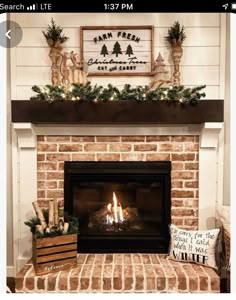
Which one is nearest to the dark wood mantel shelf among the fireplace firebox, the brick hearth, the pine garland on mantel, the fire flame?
the pine garland on mantel

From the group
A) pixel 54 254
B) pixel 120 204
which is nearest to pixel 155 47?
pixel 120 204

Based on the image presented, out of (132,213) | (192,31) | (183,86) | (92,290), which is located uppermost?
(192,31)

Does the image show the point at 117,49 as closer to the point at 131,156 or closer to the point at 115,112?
the point at 115,112

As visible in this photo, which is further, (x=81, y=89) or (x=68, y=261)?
(x=81, y=89)

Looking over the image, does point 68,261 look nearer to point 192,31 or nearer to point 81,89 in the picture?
point 81,89

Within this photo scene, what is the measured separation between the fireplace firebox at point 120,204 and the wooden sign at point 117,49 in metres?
0.54

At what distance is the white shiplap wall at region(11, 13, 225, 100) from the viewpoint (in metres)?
1.86

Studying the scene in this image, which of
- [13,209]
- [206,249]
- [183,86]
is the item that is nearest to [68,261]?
[13,209]

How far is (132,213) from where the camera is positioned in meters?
→ 1.98

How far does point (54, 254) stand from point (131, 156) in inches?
26.6

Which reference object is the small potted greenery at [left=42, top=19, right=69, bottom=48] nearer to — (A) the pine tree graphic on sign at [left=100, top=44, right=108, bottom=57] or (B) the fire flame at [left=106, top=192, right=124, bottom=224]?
(A) the pine tree graphic on sign at [left=100, top=44, right=108, bottom=57]

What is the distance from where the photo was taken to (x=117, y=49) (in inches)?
73.2

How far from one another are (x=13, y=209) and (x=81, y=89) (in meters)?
0.79

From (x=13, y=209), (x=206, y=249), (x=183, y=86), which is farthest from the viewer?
(x=13, y=209)
